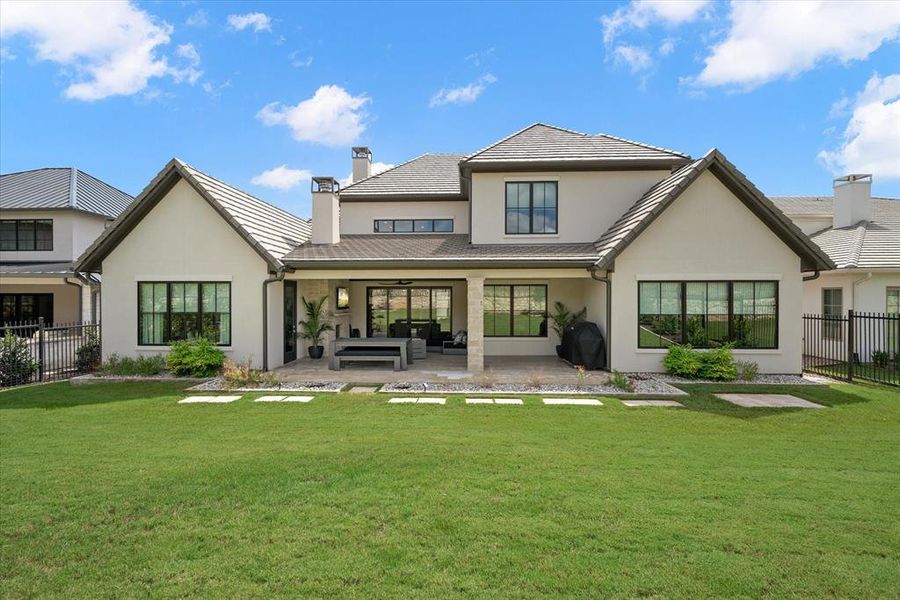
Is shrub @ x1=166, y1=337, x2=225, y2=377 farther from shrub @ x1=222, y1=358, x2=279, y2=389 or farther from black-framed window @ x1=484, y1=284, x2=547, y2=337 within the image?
black-framed window @ x1=484, y1=284, x2=547, y2=337

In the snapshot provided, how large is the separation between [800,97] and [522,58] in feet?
33.5

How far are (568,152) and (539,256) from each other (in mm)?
4591

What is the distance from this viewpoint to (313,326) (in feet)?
52.3

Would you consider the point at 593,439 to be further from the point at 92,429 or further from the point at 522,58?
the point at 522,58

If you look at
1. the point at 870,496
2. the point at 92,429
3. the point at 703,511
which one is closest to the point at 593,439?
the point at 703,511

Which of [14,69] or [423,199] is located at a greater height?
[14,69]

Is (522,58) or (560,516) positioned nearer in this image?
(560,516)

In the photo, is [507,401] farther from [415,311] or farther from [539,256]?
[415,311]

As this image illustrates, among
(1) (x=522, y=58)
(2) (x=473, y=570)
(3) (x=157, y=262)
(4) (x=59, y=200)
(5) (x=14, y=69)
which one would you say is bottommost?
(2) (x=473, y=570)

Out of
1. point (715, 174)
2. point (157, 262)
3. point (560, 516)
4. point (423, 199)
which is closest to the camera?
point (560, 516)

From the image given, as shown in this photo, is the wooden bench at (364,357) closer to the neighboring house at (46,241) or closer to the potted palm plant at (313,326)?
the potted palm plant at (313,326)

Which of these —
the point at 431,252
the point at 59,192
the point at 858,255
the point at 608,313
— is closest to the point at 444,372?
the point at 431,252

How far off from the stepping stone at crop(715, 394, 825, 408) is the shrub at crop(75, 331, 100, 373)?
1716 centimetres

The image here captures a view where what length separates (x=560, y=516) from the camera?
4.71m
